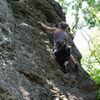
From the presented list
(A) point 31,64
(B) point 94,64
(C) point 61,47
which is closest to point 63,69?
(C) point 61,47

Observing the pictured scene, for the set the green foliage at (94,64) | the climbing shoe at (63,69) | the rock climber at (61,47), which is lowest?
the green foliage at (94,64)

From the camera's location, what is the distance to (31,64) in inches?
158

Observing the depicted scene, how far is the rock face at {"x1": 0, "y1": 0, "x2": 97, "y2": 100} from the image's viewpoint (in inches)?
126

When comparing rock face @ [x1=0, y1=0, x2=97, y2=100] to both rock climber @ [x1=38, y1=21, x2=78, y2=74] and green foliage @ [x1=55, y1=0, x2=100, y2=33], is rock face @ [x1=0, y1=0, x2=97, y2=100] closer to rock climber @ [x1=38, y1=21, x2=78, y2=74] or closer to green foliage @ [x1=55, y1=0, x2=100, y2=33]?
rock climber @ [x1=38, y1=21, x2=78, y2=74]

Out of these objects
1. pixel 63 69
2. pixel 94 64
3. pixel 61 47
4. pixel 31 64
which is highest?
pixel 61 47

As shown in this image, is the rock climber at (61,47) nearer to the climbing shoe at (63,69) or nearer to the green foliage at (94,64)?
the climbing shoe at (63,69)

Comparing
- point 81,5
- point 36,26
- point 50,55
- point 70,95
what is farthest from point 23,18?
point 81,5

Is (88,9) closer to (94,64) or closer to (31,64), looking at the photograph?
(94,64)

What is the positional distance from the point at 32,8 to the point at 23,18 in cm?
102

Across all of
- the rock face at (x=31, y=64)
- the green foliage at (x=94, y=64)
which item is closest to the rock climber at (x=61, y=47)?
the rock face at (x=31, y=64)

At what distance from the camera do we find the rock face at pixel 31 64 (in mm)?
3195

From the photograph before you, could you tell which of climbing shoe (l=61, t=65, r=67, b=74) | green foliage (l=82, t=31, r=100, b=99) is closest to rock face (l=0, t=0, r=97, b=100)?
climbing shoe (l=61, t=65, r=67, b=74)

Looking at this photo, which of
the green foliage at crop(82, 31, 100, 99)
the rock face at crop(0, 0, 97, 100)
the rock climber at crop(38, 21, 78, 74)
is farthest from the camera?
the green foliage at crop(82, 31, 100, 99)

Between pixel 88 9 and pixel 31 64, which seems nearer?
pixel 31 64
